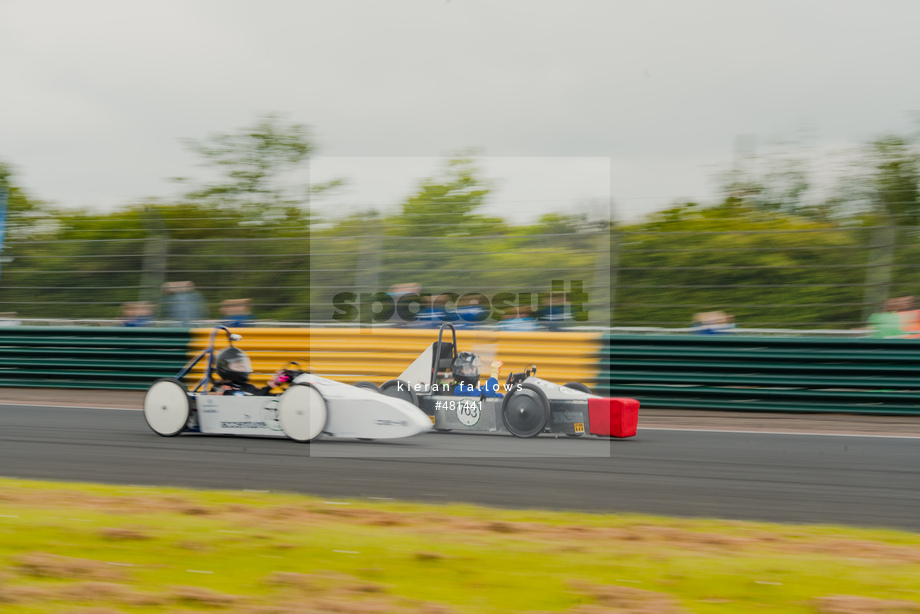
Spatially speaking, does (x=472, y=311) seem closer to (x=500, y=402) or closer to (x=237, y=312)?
(x=500, y=402)

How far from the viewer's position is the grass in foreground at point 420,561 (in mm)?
3258

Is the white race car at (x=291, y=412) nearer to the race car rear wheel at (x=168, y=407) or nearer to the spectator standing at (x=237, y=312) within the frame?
the race car rear wheel at (x=168, y=407)

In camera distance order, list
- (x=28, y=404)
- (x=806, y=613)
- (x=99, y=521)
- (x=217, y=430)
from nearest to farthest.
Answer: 1. (x=806, y=613)
2. (x=99, y=521)
3. (x=217, y=430)
4. (x=28, y=404)

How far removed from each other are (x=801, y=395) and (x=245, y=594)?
26.9 feet

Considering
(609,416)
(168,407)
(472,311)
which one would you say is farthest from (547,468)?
(472,311)

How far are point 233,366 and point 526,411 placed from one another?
2591mm

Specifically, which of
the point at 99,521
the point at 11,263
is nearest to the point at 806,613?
the point at 99,521

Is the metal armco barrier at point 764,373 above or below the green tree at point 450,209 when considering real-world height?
below

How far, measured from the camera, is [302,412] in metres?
7.45

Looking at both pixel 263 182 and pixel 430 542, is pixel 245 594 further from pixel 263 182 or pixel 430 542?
pixel 263 182

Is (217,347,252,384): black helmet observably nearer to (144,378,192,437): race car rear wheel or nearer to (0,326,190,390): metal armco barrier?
(144,378,192,437): race car rear wheel

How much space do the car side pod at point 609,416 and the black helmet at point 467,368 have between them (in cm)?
107

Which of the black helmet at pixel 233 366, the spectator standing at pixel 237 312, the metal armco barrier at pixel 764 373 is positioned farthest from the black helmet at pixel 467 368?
the spectator standing at pixel 237 312

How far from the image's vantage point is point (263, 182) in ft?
55.6
